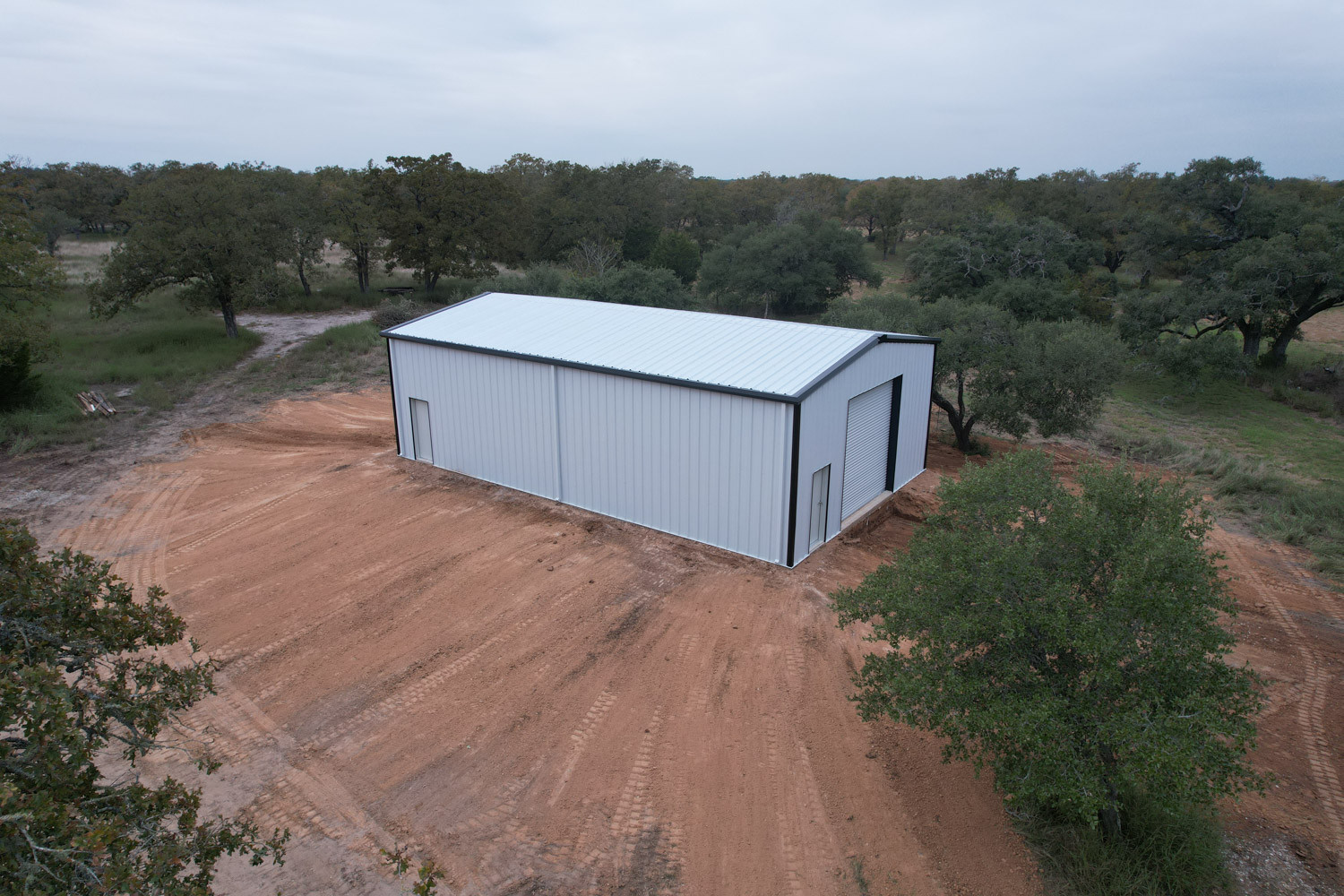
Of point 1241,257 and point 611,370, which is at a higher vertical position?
point 1241,257

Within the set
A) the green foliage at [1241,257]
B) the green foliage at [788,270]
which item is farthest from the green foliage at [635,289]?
the green foliage at [1241,257]

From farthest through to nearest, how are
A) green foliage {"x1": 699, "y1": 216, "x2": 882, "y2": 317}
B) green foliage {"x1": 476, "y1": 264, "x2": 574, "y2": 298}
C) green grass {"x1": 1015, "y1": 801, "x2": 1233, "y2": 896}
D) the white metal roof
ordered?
green foliage {"x1": 699, "y1": 216, "x2": 882, "y2": 317}
green foliage {"x1": 476, "y1": 264, "x2": 574, "y2": 298}
the white metal roof
green grass {"x1": 1015, "y1": 801, "x2": 1233, "y2": 896}

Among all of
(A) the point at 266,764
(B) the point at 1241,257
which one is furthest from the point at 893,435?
(B) the point at 1241,257

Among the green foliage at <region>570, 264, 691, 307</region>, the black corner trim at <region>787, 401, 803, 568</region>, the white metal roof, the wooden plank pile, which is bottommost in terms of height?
the wooden plank pile

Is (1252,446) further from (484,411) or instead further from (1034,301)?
(484,411)

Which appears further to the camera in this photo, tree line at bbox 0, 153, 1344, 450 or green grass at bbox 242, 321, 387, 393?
green grass at bbox 242, 321, 387, 393

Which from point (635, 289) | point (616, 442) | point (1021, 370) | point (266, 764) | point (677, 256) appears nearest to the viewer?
point (266, 764)

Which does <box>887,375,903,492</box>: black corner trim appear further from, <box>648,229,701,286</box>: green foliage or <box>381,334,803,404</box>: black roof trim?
<box>648,229,701,286</box>: green foliage

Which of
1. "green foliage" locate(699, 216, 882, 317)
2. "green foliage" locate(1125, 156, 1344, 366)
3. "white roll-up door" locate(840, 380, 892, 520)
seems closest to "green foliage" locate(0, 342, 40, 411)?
"white roll-up door" locate(840, 380, 892, 520)
